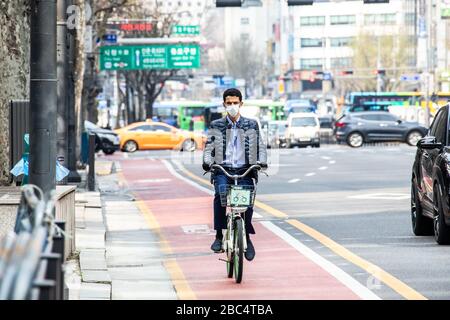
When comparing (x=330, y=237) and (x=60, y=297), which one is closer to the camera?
(x=60, y=297)

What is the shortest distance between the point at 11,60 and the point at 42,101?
5436mm

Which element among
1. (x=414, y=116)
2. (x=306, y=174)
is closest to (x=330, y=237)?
(x=306, y=174)

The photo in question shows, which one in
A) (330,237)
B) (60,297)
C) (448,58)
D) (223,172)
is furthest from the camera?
(448,58)

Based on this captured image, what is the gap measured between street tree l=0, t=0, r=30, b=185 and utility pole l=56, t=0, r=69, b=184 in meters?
7.96

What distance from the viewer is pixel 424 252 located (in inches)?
627

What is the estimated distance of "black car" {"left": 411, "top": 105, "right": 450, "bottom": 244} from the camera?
16.3 metres

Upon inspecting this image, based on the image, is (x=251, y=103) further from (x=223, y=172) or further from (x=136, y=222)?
(x=223, y=172)

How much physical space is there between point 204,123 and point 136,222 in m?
76.4

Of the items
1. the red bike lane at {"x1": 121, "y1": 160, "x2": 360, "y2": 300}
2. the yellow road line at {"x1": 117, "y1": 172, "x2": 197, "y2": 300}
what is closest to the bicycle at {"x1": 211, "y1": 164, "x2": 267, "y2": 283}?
Answer: the red bike lane at {"x1": 121, "y1": 160, "x2": 360, "y2": 300}

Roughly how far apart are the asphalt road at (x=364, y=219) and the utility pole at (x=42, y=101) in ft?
9.85

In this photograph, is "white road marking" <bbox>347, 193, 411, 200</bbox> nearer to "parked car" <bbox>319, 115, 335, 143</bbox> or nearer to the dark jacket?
the dark jacket

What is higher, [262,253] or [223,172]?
[223,172]

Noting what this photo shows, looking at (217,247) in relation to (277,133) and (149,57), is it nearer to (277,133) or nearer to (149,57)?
(149,57)

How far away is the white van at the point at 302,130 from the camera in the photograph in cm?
7131
